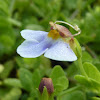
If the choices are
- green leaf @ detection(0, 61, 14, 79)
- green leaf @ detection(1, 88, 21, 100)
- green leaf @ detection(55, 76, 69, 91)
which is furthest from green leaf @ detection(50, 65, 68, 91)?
green leaf @ detection(0, 61, 14, 79)

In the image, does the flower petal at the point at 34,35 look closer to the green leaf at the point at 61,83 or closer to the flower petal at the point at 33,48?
the flower petal at the point at 33,48

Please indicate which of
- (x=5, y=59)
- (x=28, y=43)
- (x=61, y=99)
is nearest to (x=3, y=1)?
(x=5, y=59)

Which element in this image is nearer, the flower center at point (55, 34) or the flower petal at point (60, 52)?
the flower petal at point (60, 52)

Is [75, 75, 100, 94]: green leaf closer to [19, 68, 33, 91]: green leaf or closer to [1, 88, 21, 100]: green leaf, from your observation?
[19, 68, 33, 91]: green leaf

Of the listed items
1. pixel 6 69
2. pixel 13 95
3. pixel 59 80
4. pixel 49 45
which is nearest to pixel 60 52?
pixel 49 45

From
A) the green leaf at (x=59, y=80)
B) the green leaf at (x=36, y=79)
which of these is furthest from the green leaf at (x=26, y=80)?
the green leaf at (x=59, y=80)

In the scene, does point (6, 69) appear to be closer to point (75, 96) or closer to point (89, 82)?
point (75, 96)
